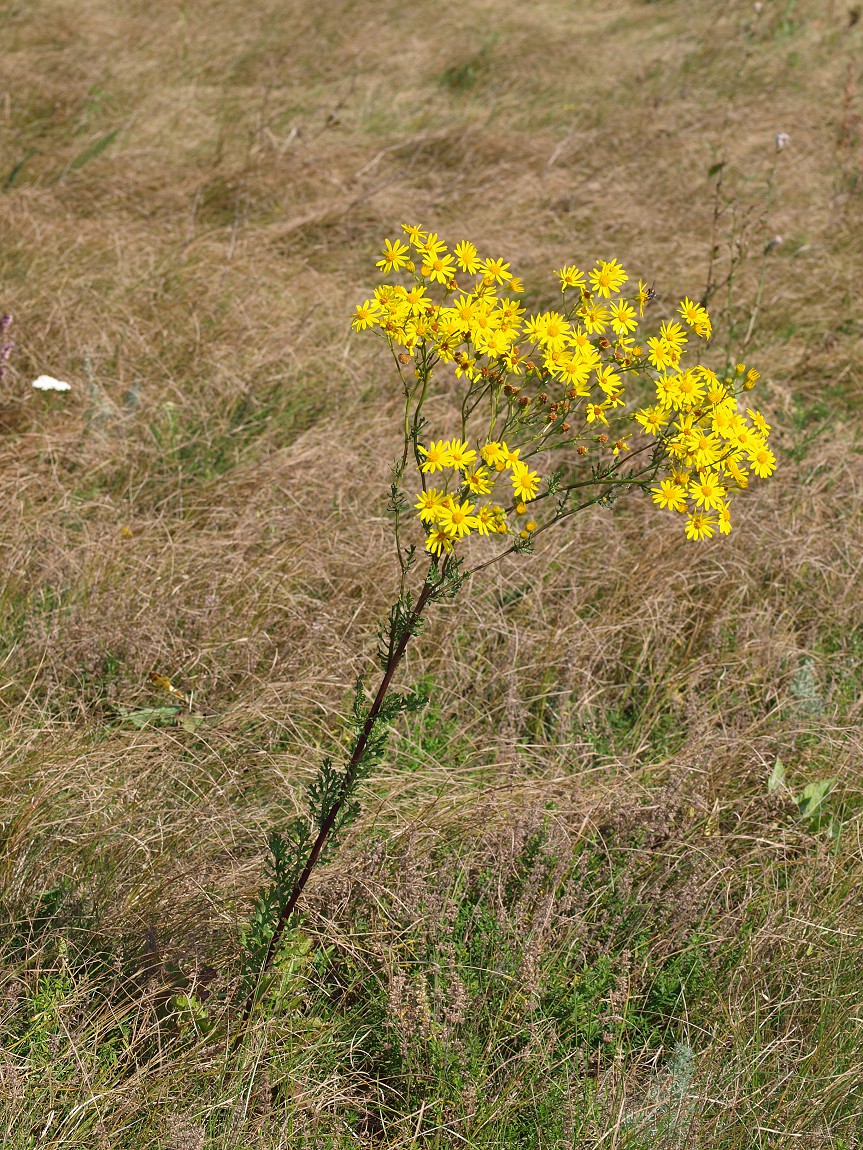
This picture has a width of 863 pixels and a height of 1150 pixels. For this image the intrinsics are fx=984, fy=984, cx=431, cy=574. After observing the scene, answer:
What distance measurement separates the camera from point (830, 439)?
334 centimetres

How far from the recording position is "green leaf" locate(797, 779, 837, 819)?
2.14 m

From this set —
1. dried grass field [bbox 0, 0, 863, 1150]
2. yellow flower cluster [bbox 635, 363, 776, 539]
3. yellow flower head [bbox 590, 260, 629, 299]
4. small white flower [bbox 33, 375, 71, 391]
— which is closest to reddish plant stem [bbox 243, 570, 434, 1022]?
dried grass field [bbox 0, 0, 863, 1150]

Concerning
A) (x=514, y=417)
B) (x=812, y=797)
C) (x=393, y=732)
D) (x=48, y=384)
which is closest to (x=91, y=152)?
(x=48, y=384)

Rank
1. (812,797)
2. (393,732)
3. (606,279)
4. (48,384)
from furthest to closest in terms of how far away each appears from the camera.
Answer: (48,384), (393,732), (812,797), (606,279)

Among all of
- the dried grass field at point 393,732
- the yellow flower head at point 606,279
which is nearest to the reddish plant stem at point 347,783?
the dried grass field at point 393,732

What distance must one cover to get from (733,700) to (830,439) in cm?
135

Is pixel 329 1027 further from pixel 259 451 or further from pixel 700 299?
pixel 700 299

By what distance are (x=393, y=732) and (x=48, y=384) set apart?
159cm

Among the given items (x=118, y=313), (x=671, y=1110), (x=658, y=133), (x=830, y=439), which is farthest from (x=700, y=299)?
(x=671, y=1110)

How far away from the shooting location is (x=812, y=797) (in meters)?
2.15

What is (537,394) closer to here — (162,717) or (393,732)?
(393,732)

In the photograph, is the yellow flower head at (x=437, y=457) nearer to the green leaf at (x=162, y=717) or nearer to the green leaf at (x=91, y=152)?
the green leaf at (x=162, y=717)

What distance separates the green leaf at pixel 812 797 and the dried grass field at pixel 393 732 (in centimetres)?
1

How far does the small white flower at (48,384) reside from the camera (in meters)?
2.96
